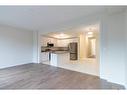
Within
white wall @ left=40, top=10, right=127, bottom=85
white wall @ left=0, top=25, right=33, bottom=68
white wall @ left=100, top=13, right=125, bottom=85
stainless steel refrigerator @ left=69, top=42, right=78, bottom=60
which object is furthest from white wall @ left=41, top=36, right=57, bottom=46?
white wall @ left=100, top=13, right=125, bottom=85

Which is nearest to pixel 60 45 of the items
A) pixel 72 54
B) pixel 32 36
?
pixel 72 54

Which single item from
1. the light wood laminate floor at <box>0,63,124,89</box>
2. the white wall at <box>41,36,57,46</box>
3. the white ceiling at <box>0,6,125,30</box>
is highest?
the white ceiling at <box>0,6,125,30</box>

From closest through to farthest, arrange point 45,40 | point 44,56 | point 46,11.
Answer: point 46,11 < point 44,56 < point 45,40

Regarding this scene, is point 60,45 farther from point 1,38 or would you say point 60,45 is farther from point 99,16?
point 99,16

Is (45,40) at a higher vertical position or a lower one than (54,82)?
higher

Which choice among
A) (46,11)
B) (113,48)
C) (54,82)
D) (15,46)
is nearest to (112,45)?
(113,48)

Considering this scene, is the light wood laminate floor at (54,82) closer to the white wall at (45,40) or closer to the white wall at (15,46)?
the white wall at (15,46)

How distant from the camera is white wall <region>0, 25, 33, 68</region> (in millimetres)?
5996

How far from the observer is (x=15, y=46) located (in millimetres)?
6703

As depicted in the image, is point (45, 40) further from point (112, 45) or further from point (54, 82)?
point (112, 45)

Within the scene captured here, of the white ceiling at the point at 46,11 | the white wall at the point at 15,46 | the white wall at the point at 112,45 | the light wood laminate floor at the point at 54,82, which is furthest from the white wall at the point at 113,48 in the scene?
the white wall at the point at 15,46

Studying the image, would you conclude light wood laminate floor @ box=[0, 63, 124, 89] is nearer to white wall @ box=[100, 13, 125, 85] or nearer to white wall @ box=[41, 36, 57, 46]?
white wall @ box=[100, 13, 125, 85]
